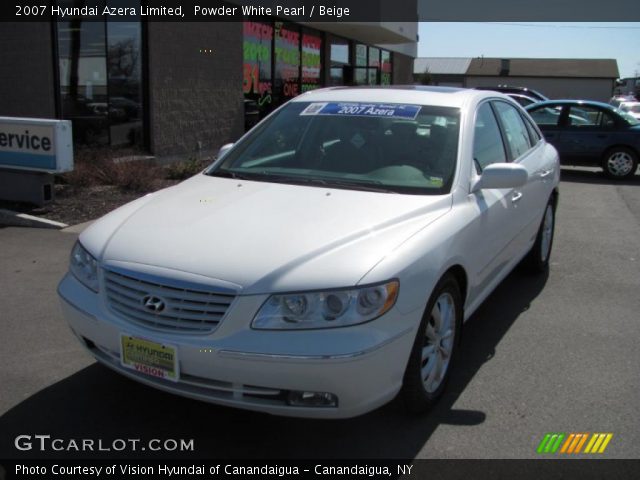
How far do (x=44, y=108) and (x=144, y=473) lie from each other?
950 centimetres

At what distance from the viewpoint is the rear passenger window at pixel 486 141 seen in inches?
169

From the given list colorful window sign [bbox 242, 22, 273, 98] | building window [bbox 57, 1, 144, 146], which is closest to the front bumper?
building window [bbox 57, 1, 144, 146]

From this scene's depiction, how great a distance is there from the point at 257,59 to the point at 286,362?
13.7 m

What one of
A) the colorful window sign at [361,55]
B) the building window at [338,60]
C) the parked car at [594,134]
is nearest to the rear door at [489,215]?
the parked car at [594,134]

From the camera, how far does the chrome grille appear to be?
2.84 meters

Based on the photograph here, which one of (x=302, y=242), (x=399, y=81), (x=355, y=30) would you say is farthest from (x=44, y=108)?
(x=399, y=81)

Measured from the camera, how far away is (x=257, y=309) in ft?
9.14

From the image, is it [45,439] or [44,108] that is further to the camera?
[44,108]

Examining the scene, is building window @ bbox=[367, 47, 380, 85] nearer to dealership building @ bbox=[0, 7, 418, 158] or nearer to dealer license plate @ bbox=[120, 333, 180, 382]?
dealership building @ bbox=[0, 7, 418, 158]

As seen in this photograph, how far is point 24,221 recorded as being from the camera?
7.63 m

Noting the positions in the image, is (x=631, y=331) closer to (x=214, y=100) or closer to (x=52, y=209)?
(x=52, y=209)

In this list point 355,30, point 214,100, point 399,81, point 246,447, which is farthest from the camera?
point 399,81

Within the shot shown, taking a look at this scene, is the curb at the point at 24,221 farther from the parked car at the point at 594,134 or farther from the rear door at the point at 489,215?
the parked car at the point at 594,134

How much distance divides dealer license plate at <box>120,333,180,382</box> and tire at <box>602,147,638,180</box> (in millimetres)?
12269
